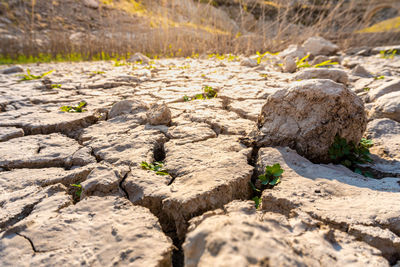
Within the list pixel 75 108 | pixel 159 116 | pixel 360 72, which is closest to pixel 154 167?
pixel 159 116

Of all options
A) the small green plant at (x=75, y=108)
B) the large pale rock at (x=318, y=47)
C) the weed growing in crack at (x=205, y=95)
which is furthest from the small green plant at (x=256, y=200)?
the large pale rock at (x=318, y=47)

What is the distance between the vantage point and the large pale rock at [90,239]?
2.96 ft

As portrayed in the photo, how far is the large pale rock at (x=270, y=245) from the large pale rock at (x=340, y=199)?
8 centimetres

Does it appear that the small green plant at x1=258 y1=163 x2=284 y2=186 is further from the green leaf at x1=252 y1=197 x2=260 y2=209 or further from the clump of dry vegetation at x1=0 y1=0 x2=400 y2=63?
the clump of dry vegetation at x1=0 y1=0 x2=400 y2=63

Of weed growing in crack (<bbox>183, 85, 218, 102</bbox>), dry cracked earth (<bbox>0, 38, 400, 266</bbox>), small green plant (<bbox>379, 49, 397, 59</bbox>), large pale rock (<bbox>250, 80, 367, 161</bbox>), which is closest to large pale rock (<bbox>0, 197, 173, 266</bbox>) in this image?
dry cracked earth (<bbox>0, 38, 400, 266</bbox>)

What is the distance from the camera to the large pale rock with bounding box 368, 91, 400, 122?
6.65ft

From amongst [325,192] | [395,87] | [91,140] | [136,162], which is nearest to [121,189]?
[136,162]

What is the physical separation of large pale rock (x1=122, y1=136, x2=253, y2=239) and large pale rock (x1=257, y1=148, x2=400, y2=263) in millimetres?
146

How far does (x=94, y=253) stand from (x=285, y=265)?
0.64 m

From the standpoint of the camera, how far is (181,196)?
1.15m

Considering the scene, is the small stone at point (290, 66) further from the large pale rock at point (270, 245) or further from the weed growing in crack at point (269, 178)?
the large pale rock at point (270, 245)

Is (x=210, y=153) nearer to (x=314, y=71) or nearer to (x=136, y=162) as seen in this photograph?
(x=136, y=162)

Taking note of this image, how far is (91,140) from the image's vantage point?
6.38ft

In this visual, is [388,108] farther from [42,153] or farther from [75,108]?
[75,108]
